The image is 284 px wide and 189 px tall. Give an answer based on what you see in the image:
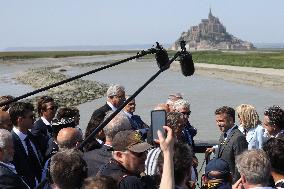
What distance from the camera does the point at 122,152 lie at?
166 inches

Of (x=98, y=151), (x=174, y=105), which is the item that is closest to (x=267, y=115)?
(x=174, y=105)

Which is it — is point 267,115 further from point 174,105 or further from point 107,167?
point 107,167

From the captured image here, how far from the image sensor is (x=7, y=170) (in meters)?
4.46

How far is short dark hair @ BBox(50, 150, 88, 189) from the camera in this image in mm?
3768

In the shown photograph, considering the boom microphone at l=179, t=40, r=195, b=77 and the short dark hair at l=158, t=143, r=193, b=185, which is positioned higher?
the boom microphone at l=179, t=40, r=195, b=77

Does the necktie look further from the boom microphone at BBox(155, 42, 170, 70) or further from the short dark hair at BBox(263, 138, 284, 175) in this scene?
the short dark hair at BBox(263, 138, 284, 175)

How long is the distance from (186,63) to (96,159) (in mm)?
1286

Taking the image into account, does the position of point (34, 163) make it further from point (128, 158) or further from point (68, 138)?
point (128, 158)

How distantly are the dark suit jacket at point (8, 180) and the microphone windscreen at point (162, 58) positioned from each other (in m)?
1.58

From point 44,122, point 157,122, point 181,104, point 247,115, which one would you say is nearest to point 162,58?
point 157,122

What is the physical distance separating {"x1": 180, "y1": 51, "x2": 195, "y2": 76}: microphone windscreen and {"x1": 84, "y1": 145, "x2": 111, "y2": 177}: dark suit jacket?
1.09m

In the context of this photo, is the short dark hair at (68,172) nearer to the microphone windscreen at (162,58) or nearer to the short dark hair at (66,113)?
the microphone windscreen at (162,58)

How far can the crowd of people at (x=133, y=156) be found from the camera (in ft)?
12.4

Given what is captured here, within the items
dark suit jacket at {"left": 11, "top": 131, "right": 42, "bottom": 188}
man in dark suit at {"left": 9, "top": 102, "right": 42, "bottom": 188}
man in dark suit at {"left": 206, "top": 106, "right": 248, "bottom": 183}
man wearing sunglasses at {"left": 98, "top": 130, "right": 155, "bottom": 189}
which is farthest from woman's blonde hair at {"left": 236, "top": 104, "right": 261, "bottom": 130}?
man wearing sunglasses at {"left": 98, "top": 130, "right": 155, "bottom": 189}
